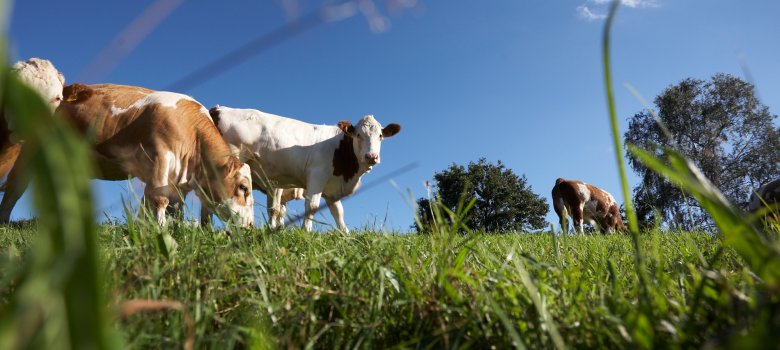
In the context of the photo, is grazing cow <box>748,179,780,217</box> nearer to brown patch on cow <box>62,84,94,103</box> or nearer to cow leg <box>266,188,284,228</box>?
cow leg <box>266,188,284,228</box>

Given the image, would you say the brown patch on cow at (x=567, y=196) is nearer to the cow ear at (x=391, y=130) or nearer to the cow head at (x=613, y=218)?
the cow head at (x=613, y=218)

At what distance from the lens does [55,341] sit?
0.41m

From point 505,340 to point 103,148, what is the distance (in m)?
7.06

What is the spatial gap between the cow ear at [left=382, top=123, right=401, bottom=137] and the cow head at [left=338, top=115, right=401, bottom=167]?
34 cm

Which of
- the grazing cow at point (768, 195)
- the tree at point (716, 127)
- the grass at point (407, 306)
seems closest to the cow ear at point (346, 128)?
the grazing cow at point (768, 195)

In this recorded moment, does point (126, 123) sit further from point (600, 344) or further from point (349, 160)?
point (600, 344)

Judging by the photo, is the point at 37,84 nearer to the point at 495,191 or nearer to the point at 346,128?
the point at 346,128

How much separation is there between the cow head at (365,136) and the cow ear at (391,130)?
1.13 ft

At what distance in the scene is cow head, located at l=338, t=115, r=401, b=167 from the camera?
1115 centimetres

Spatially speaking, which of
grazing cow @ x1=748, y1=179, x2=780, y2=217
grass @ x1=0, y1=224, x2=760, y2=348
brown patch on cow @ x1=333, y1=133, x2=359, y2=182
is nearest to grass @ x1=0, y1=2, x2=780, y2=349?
grass @ x1=0, y1=224, x2=760, y2=348

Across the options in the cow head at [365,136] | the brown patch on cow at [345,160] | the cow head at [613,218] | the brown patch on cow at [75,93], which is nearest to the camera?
the brown patch on cow at [75,93]

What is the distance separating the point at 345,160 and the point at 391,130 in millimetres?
1260

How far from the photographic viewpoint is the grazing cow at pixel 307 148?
10.8m

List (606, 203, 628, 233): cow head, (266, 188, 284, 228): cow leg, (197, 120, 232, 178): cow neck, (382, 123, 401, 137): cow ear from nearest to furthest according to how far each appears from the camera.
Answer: (266, 188, 284, 228): cow leg, (197, 120, 232, 178): cow neck, (382, 123, 401, 137): cow ear, (606, 203, 628, 233): cow head
